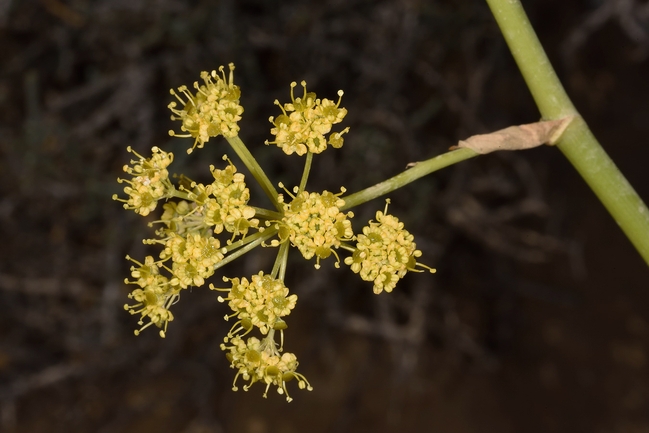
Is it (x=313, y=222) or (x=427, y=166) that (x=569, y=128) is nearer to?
(x=427, y=166)

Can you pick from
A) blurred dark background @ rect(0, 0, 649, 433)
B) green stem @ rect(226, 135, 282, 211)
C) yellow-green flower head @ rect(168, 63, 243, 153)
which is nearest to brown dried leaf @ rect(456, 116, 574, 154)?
green stem @ rect(226, 135, 282, 211)

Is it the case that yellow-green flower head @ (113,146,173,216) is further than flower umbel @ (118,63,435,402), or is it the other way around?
yellow-green flower head @ (113,146,173,216)

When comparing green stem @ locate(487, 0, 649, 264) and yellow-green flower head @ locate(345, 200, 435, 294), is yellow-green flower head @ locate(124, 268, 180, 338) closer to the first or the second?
yellow-green flower head @ locate(345, 200, 435, 294)

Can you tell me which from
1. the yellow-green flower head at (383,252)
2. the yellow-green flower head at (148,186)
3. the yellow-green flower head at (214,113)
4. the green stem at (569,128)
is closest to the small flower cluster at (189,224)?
the yellow-green flower head at (148,186)

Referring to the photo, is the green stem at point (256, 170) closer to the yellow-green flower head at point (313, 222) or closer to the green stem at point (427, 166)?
the yellow-green flower head at point (313, 222)

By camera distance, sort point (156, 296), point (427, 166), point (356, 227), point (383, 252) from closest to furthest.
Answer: point (427, 166)
point (383, 252)
point (156, 296)
point (356, 227)

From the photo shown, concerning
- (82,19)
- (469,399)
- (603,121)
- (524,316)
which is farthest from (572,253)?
(82,19)

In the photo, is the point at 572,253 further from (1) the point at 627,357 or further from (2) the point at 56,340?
(2) the point at 56,340

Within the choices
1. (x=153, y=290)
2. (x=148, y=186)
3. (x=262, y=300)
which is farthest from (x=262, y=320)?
(x=148, y=186)
